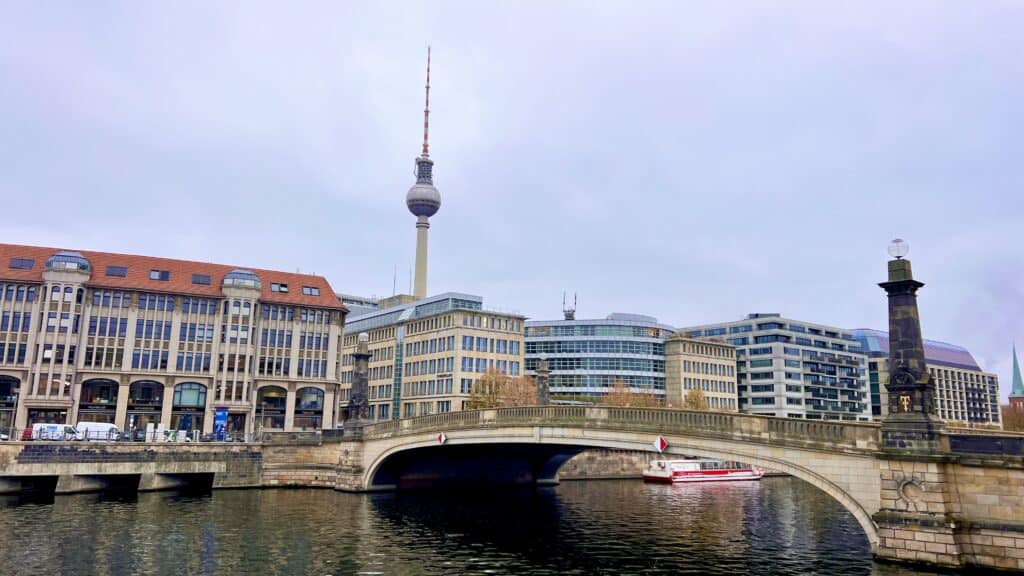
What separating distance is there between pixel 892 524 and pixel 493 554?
17051 millimetres

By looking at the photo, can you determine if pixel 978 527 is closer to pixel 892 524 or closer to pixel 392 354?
pixel 892 524

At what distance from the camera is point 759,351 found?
14200 centimetres

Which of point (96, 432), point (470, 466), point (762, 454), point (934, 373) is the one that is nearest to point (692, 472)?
point (470, 466)

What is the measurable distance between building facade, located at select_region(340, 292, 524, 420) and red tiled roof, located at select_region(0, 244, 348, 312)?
69.0 feet

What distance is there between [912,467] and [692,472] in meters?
56.4

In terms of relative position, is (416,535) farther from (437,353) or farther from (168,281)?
(437,353)

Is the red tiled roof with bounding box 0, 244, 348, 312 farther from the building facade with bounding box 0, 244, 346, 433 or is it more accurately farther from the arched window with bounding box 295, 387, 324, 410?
the arched window with bounding box 295, 387, 324, 410

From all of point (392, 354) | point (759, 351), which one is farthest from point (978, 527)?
point (759, 351)

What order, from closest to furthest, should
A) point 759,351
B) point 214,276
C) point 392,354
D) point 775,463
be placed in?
point 775,463 < point 214,276 < point 392,354 < point 759,351

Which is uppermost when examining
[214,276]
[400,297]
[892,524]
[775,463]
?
[400,297]

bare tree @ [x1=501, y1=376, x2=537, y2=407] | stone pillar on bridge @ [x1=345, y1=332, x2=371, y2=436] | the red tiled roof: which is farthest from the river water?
bare tree @ [x1=501, y1=376, x2=537, y2=407]

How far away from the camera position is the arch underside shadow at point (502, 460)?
109ft

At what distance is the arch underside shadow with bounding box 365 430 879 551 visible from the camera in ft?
109

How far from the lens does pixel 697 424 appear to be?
3544 cm
